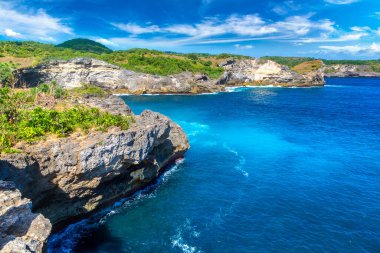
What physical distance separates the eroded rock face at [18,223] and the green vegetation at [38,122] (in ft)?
25.9

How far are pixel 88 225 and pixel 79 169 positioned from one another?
6403 mm

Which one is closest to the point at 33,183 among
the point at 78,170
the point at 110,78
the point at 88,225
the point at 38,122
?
the point at 78,170

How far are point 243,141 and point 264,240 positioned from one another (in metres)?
32.4

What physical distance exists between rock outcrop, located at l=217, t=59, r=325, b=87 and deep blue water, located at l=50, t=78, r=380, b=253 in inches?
4346

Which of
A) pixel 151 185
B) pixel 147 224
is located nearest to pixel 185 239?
pixel 147 224

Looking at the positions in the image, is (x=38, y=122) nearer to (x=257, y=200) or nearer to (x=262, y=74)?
(x=257, y=200)

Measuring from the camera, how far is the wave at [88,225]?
27.2 m

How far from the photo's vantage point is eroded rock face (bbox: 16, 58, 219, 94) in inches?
4363

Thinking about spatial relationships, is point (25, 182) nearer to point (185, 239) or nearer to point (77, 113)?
point (77, 113)

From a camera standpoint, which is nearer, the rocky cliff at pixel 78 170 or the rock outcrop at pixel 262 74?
the rocky cliff at pixel 78 170

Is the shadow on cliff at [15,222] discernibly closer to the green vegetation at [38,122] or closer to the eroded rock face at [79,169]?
the eroded rock face at [79,169]

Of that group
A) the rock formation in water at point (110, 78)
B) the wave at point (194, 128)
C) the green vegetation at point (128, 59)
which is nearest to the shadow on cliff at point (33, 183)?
the wave at point (194, 128)

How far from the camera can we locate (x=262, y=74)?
177m

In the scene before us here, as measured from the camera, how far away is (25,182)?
24609 mm
